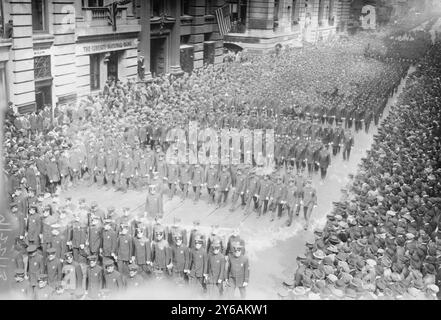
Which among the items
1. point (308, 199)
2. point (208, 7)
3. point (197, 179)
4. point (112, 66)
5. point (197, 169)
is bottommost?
point (308, 199)

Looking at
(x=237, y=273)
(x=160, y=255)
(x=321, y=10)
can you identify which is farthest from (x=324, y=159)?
(x=321, y=10)

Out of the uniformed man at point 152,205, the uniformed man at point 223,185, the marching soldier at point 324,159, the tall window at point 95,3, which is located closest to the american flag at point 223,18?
the tall window at point 95,3

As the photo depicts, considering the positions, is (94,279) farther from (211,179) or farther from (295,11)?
(295,11)

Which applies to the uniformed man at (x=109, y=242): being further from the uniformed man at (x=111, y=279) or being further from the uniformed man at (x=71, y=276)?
the uniformed man at (x=111, y=279)

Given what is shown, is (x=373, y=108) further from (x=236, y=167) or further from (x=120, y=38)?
(x=120, y=38)

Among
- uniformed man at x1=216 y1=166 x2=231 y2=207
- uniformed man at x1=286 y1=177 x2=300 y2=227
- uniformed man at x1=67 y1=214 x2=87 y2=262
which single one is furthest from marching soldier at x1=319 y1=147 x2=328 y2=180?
uniformed man at x1=67 y1=214 x2=87 y2=262

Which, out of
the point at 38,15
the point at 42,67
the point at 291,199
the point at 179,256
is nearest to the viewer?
the point at 179,256
